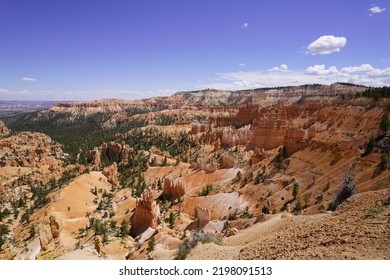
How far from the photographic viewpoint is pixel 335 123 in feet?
201

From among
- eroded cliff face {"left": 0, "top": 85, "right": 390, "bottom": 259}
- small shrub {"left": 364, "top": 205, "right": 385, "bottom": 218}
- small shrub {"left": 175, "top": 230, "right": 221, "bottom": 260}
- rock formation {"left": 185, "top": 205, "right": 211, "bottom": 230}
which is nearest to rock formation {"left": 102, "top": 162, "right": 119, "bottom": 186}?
eroded cliff face {"left": 0, "top": 85, "right": 390, "bottom": 259}

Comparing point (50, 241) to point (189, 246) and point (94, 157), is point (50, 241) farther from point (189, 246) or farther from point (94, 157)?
point (94, 157)

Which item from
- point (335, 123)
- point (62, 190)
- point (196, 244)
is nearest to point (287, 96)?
point (335, 123)

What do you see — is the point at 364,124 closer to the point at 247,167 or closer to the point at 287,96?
the point at 247,167

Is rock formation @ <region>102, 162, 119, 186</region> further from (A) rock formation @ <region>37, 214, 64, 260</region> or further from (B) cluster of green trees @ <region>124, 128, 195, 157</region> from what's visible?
(A) rock formation @ <region>37, 214, 64, 260</region>

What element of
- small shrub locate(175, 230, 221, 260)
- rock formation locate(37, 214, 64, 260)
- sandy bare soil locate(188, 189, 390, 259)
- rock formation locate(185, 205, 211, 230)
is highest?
sandy bare soil locate(188, 189, 390, 259)

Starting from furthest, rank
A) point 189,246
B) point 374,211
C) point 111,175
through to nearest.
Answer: point 111,175 → point 189,246 → point 374,211

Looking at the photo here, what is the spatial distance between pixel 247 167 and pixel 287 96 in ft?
365

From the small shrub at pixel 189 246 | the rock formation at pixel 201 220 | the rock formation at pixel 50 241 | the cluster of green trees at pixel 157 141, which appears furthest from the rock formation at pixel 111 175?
the small shrub at pixel 189 246

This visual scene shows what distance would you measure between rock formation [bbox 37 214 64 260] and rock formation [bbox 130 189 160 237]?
27.3 ft

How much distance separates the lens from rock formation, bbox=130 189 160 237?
3043cm

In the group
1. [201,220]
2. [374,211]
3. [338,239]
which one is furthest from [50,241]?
[374,211]

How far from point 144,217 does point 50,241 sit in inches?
411

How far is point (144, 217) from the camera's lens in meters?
31.0
